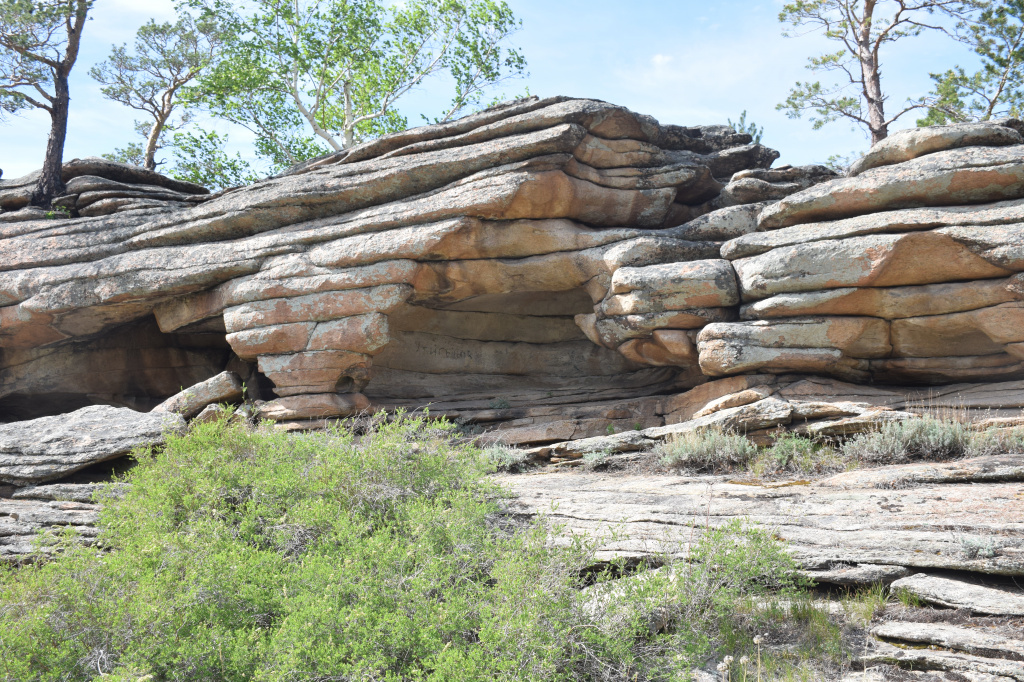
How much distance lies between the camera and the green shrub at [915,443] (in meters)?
9.83

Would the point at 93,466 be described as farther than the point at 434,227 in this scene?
No

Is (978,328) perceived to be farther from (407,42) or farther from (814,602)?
(407,42)

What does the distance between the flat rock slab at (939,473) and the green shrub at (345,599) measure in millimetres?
2635

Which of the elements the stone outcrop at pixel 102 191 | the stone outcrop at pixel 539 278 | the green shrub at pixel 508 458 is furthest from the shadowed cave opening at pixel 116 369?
the green shrub at pixel 508 458

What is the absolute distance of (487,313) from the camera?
17516 millimetres

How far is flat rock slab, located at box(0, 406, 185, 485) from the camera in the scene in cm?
1204

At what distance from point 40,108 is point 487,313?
603 inches

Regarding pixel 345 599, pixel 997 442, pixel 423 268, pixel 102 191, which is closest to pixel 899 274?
pixel 997 442

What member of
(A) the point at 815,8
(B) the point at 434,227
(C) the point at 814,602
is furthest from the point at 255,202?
(A) the point at 815,8

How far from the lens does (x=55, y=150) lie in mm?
18953

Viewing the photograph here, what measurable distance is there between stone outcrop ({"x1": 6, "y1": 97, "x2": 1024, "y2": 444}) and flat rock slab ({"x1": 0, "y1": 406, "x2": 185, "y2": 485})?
2.44 meters

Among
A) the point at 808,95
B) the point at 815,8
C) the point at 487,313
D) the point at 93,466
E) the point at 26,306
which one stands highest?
the point at 815,8

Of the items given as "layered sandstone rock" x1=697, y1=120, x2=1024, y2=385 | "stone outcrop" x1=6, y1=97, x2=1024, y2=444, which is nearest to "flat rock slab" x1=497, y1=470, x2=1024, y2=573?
"stone outcrop" x1=6, y1=97, x2=1024, y2=444

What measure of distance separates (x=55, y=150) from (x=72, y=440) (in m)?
10.6
